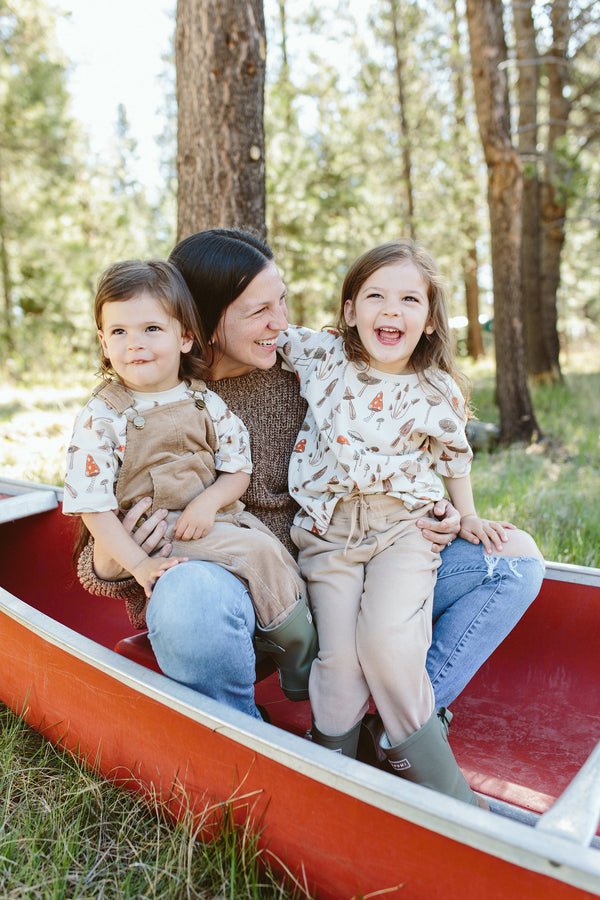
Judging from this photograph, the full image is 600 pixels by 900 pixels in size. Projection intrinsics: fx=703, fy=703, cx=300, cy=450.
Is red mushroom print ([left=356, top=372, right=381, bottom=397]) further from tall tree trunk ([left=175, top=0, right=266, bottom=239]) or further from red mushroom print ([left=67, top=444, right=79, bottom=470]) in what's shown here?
tall tree trunk ([left=175, top=0, right=266, bottom=239])

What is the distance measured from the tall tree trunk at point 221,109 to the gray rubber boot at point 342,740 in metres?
2.89

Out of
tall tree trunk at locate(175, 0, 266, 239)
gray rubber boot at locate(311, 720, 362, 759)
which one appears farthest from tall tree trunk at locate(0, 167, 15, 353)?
gray rubber boot at locate(311, 720, 362, 759)

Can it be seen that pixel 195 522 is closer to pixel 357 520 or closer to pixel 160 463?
pixel 160 463

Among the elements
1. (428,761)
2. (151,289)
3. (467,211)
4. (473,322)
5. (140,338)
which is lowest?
(428,761)

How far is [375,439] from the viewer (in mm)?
2133

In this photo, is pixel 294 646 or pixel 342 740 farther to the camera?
pixel 294 646

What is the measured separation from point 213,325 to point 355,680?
1.12m

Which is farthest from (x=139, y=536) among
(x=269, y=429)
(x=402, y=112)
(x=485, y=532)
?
(x=402, y=112)

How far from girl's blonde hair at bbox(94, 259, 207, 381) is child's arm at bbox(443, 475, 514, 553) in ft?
3.08

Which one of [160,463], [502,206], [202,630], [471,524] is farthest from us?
[502,206]

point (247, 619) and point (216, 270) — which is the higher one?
point (216, 270)

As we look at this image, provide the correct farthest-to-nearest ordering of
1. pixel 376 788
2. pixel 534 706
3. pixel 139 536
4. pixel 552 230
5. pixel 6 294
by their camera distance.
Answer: pixel 6 294 → pixel 552 230 → pixel 534 706 → pixel 139 536 → pixel 376 788

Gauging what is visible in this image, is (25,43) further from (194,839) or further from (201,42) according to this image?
(194,839)

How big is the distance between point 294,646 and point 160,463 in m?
0.64
